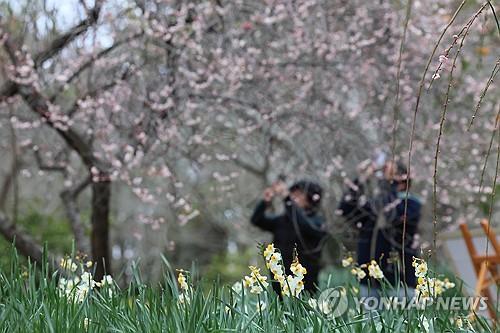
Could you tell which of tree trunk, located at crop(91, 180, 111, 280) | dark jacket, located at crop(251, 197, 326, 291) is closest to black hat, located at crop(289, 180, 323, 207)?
dark jacket, located at crop(251, 197, 326, 291)

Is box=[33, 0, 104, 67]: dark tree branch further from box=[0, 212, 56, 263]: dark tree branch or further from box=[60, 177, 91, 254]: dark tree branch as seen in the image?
box=[0, 212, 56, 263]: dark tree branch

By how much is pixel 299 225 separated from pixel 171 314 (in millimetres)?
3834

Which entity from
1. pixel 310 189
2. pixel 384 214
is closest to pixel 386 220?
pixel 384 214

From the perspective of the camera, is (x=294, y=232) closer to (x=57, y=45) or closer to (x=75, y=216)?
(x=75, y=216)

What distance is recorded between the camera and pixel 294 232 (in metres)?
6.48

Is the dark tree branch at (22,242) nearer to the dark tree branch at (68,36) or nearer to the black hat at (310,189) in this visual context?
the dark tree branch at (68,36)

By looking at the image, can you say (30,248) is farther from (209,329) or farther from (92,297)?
(209,329)

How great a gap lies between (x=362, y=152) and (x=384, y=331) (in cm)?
421

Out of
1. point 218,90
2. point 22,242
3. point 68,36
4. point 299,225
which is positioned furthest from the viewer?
point 299,225

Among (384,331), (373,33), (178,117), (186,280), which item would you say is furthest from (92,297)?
(373,33)

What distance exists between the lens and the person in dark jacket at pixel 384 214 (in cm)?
600

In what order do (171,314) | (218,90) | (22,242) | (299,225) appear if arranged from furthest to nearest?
(299,225)
(218,90)
(22,242)
(171,314)

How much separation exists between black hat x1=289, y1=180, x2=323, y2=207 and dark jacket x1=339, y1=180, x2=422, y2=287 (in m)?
0.19

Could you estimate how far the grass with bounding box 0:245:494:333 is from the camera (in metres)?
2.61
